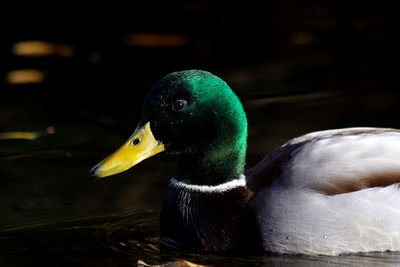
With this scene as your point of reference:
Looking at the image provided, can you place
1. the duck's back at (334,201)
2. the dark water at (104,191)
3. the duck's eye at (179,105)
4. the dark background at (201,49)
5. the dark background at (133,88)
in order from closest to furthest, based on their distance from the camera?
the duck's back at (334,201) < the dark water at (104,191) < the duck's eye at (179,105) < the dark background at (133,88) < the dark background at (201,49)

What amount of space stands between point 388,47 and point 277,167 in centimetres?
584

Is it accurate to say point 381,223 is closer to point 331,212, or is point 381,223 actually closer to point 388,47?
point 331,212

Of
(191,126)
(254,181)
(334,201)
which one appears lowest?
(334,201)

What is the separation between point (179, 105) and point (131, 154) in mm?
470

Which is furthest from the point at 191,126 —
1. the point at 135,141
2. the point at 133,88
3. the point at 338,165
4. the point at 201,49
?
the point at 201,49

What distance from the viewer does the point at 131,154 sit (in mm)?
6434

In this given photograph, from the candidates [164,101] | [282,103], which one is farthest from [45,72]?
[164,101]

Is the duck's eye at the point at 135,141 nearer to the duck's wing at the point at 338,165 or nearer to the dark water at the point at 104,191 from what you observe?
the dark water at the point at 104,191

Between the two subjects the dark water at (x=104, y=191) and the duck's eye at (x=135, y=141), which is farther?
the duck's eye at (x=135, y=141)

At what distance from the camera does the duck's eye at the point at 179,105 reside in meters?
6.45

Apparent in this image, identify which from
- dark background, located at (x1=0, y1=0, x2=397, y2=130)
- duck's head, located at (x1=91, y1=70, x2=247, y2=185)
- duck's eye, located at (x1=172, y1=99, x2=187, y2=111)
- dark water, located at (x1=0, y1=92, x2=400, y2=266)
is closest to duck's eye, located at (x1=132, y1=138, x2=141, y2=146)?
duck's head, located at (x1=91, y1=70, x2=247, y2=185)

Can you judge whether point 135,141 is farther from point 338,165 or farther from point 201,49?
point 201,49

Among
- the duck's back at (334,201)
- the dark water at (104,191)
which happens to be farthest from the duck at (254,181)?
the dark water at (104,191)

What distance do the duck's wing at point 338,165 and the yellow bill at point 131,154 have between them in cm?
76
